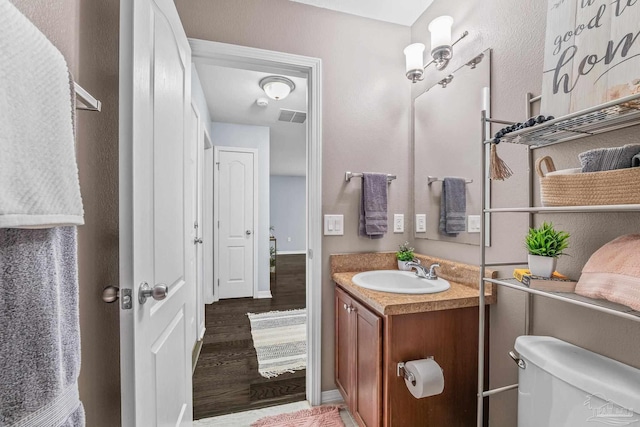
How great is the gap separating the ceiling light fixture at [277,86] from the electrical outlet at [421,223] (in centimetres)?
177

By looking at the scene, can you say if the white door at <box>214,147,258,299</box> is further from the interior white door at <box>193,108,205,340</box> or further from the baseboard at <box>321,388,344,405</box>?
the baseboard at <box>321,388,344,405</box>

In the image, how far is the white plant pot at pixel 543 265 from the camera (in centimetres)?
89

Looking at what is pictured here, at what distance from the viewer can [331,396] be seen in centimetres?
174

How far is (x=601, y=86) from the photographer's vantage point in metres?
0.82

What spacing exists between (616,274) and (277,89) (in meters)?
2.63

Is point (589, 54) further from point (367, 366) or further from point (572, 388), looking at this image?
point (367, 366)

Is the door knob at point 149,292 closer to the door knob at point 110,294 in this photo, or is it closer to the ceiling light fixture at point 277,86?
the door knob at point 110,294

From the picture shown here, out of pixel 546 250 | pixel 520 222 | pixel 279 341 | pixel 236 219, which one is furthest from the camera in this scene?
pixel 236 219

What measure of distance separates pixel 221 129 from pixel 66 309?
364cm

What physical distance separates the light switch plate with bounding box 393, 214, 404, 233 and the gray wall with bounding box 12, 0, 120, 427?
5.09 ft

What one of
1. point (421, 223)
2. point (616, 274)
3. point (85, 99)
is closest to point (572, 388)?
point (616, 274)

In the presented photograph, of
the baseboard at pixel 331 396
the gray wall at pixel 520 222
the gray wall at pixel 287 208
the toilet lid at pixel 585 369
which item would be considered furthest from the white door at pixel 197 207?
the gray wall at pixel 287 208

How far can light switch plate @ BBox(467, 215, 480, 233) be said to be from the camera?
4.66 ft

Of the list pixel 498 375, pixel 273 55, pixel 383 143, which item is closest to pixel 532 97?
pixel 383 143
